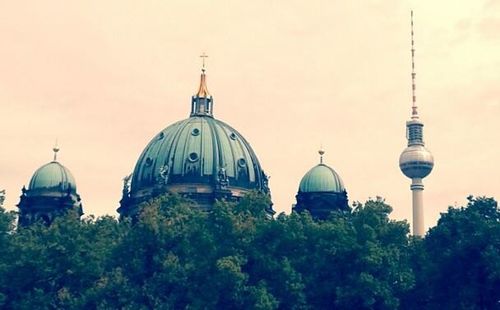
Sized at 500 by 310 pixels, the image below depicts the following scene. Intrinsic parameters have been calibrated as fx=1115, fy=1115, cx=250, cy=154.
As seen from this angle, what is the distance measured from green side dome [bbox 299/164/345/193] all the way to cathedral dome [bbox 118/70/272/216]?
7.02m

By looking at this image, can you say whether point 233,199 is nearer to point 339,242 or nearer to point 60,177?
point 60,177

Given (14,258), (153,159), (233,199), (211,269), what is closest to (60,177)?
(153,159)

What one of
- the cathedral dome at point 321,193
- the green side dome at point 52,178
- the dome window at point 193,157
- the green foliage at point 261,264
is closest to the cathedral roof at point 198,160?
the dome window at point 193,157

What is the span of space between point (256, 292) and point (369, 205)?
605 inches

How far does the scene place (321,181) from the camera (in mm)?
175500

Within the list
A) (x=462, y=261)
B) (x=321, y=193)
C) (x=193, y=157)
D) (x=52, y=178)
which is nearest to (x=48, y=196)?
(x=52, y=178)

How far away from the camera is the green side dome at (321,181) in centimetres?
17488

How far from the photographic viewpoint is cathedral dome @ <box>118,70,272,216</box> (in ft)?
563

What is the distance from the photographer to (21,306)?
321 feet

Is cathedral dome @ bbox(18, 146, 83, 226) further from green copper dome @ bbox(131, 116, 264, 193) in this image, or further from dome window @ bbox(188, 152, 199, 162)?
dome window @ bbox(188, 152, 199, 162)

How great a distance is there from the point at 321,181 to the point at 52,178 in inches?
1657

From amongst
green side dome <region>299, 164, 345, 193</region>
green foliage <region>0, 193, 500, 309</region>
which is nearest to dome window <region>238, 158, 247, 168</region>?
green side dome <region>299, 164, 345, 193</region>

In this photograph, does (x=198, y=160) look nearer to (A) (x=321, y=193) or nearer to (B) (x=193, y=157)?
(B) (x=193, y=157)

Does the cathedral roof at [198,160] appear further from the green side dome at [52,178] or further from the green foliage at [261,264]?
the green foliage at [261,264]
